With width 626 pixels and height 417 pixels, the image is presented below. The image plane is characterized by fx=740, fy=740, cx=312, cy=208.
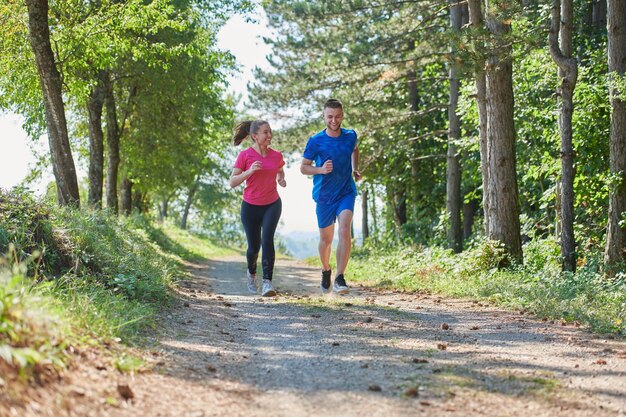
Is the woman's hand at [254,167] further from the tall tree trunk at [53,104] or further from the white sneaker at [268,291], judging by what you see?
the tall tree trunk at [53,104]

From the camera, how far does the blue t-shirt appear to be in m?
9.60

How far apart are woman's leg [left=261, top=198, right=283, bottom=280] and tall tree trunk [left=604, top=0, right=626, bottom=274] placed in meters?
6.45

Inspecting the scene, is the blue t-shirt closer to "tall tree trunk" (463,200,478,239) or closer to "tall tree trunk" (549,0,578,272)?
"tall tree trunk" (549,0,578,272)

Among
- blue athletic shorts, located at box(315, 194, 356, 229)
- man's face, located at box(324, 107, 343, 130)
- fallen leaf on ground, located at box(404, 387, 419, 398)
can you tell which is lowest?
fallen leaf on ground, located at box(404, 387, 419, 398)

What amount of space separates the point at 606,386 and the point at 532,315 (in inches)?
153

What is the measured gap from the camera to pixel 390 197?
1172 inches

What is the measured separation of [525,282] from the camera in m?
11.3

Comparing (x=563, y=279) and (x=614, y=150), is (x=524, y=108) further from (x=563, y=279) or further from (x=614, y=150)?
(x=563, y=279)

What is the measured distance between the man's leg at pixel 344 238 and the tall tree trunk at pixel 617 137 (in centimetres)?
583

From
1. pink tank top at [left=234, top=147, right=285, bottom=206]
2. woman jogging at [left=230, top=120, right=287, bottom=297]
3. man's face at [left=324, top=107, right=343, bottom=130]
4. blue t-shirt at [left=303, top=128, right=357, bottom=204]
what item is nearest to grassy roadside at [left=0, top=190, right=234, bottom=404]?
woman jogging at [left=230, top=120, right=287, bottom=297]

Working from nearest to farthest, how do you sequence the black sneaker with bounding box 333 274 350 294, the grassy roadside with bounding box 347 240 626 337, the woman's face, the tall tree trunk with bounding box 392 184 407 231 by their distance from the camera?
the grassy roadside with bounding box 347 240 626 337 < the woman's face < the black sneaker with bounding box 333 274 350 294 < the tall tree trunk with bounding box 392 184 407 231

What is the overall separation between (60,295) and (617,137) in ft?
34.4

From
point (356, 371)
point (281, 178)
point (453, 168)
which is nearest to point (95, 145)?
point (453, 168)

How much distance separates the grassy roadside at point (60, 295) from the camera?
153 inches
